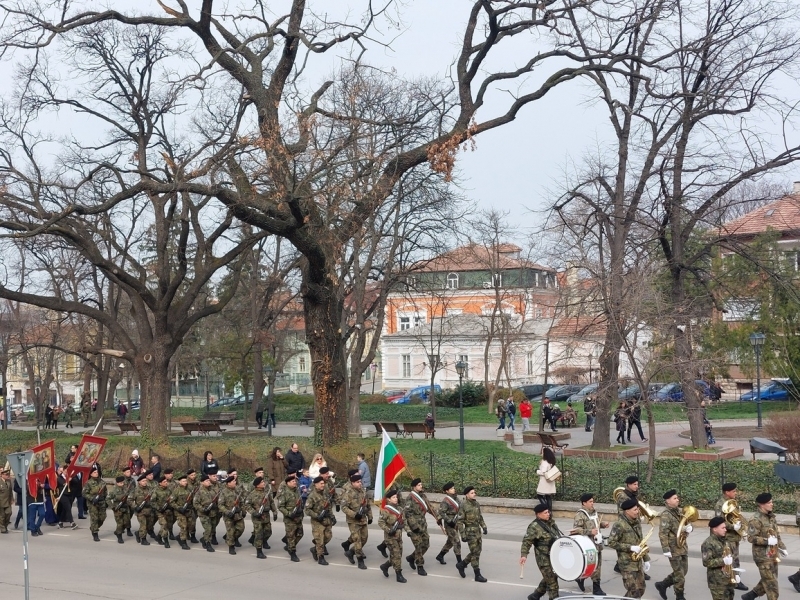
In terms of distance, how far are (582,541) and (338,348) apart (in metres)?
14.5

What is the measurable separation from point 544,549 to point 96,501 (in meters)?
10.4

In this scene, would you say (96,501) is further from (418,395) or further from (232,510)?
(418,395)

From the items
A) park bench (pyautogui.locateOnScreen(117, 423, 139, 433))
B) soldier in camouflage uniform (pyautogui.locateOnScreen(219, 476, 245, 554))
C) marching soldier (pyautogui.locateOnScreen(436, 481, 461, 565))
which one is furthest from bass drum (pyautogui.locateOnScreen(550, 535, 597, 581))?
park bench (pyautogui.locateOnScreen(117, 423, 139, 433))

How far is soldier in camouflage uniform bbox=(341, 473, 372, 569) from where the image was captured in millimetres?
15406

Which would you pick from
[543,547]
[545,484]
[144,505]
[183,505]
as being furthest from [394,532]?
[144,505]

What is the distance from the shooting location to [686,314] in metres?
22.8

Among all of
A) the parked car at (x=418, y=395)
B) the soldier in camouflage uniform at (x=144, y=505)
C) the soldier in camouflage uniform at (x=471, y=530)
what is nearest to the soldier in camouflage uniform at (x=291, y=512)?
the soldier in camouflage uniform at (x=144, y=505)

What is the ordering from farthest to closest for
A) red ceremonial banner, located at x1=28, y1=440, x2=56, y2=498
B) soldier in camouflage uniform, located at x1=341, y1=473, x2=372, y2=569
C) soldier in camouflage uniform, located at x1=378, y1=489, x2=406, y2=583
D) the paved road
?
red ceremonial banner, located at x1=28, y1=440, x2=56, y2=498 < soldier in camouflage uniform, located at x1=341, y1=473, x2=372, y2=569 < soldier in camouflage uniform, located at x1=378, y1=489, x2=406, y2=583 < the paved road

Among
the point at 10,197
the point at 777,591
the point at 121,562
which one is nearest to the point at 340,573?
the point at 121,562

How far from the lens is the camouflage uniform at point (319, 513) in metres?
15.8

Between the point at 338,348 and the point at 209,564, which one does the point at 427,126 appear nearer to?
the point at 338,348

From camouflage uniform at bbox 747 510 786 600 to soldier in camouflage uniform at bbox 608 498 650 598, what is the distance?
1.40 metres

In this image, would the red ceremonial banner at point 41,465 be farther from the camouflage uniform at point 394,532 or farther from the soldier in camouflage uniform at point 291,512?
the camouflage uniform at point 394,532

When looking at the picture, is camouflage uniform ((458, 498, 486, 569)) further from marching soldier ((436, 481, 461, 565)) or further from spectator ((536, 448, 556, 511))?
spectator ((536, 448, 556, 511))
